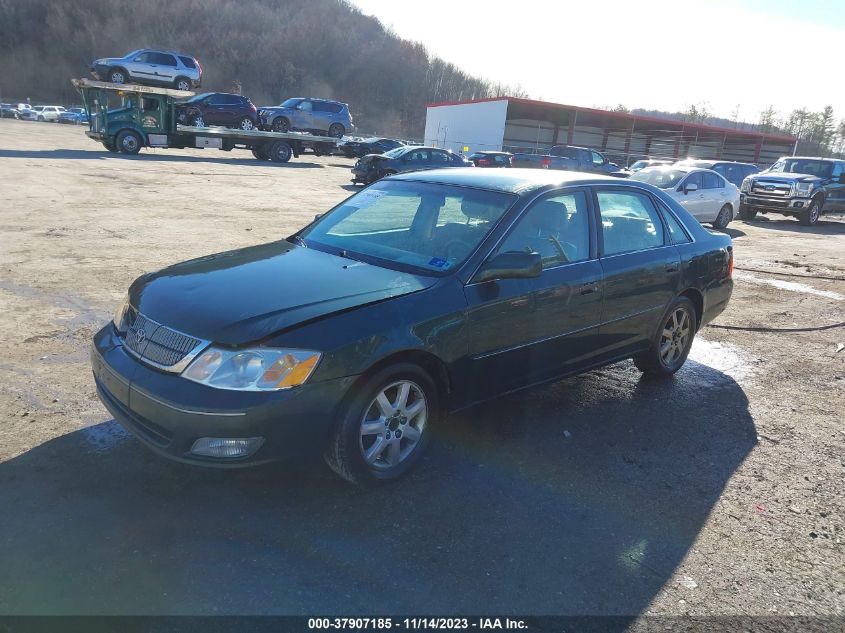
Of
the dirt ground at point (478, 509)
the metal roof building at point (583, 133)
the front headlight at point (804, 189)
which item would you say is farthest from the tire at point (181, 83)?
the dirt ground at point (478, 509)

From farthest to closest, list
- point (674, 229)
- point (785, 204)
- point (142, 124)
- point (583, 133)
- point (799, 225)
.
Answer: point (583, 133)
point (142, 124)
point (799, 225)
point (785, 204)
point (674, 229)

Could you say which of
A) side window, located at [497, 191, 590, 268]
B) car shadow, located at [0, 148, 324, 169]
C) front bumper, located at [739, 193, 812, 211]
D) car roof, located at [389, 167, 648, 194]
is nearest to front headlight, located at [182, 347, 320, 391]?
side window, located at [497, 191, 590, 268]

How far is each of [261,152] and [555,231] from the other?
92.8 feet

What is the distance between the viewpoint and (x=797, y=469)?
156 inches

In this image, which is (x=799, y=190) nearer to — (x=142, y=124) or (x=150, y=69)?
(x=142, y=124)

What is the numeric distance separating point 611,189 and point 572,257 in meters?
A: 0.84

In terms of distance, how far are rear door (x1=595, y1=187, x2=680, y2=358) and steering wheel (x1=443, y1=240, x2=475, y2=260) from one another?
1.17 meters

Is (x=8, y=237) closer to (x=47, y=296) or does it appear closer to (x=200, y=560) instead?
(x=47, y=296)

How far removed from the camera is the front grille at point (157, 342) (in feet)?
9.66

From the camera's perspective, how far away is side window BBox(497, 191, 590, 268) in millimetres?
3953

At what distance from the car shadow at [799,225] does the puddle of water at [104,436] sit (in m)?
19.1

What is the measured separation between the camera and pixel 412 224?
14.0 feet

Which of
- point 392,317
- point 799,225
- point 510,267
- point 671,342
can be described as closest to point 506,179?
point 510,267

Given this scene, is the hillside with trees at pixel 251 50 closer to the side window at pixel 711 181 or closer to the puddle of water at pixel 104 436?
the side window at pixel 711 181
